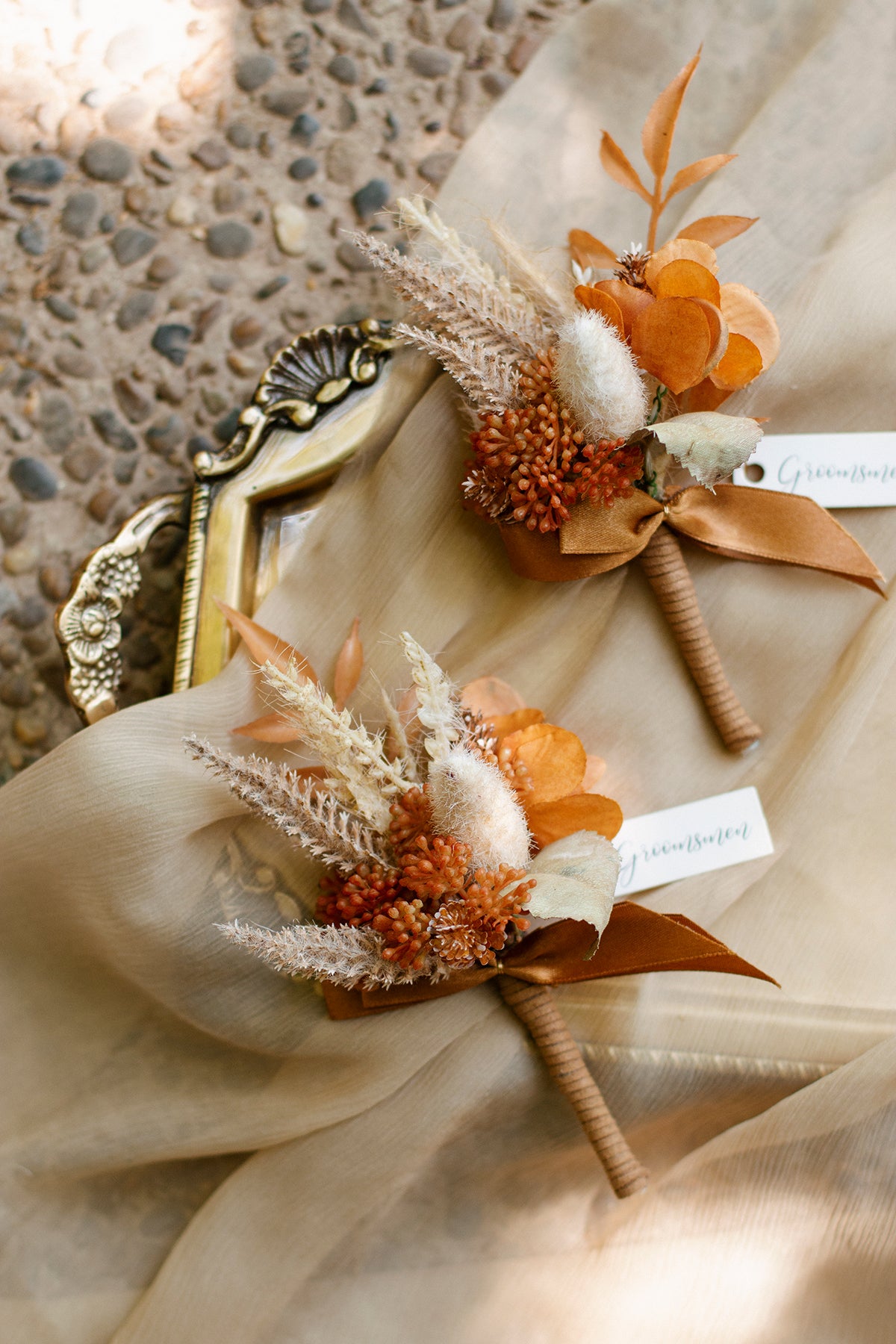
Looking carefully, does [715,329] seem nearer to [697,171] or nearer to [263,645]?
[697,171]

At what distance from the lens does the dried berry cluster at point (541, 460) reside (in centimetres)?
75

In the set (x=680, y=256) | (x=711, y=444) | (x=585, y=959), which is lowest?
(x=585, y=959)

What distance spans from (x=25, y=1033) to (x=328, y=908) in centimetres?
32

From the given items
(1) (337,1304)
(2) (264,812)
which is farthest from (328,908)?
(1) (337,1304)

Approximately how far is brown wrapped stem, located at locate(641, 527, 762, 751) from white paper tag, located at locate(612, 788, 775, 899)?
→ 56mm

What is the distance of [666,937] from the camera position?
730 millimetres

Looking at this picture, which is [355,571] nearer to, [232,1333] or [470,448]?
[470,448]

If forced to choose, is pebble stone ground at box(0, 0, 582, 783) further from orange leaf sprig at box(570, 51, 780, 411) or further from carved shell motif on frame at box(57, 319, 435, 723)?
orange leaf sprig at box(570, 51, 780, 411)

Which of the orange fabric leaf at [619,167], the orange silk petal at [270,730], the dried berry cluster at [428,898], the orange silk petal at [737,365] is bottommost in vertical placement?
the dried berry cluster at [428,898]

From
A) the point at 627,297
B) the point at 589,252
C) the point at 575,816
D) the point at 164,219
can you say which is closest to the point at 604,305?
the point at 627,297

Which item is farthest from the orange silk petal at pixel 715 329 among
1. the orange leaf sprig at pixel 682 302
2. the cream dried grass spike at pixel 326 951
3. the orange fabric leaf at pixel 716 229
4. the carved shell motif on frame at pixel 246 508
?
the cream dried grass spike at pixel 326 951

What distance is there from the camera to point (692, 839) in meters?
0.85

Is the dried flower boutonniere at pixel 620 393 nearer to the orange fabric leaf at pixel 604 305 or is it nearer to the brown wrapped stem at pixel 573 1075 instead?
the orange fabric leaf at pixel 604 305

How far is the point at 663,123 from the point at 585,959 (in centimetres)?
65
